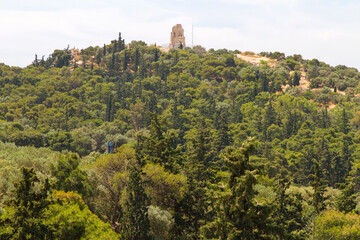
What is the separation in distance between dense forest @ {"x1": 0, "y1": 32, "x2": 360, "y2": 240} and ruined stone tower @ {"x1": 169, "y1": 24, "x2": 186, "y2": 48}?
793cm

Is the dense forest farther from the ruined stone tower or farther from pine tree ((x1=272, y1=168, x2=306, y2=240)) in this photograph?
the ruined stone tower

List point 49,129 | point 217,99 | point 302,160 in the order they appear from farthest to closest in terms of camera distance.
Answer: point 217,99, point 49,129, point 302,160

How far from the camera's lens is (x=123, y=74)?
463 feet

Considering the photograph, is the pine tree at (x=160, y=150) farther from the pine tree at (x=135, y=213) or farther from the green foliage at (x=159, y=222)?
the pine tree at (x=135, y=213)

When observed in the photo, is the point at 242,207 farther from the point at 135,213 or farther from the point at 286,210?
the point at 286,210

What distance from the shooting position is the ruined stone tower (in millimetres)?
192500

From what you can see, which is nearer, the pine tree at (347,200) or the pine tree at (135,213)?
the pine tree at (135,213)

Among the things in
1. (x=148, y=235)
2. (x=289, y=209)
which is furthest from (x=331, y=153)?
(x=148, y=235)

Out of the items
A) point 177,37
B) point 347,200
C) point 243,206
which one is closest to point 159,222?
point 243,206

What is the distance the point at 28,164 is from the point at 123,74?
99.4m

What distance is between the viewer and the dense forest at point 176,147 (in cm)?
2569

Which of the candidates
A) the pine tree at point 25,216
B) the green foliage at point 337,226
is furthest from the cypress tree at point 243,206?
the pine tree at point 25,216

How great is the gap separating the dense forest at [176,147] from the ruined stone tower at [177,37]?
7.93 m

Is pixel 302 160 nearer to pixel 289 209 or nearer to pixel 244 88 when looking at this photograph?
pixel 289 209
